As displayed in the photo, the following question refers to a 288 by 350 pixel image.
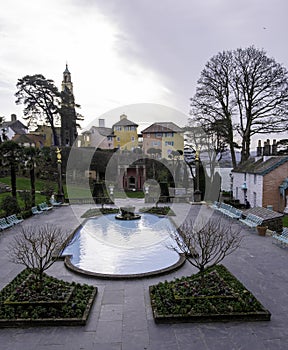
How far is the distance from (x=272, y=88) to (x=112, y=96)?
46.1 feet

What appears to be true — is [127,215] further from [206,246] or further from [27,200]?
[206,246]

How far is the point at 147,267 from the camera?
9.84m

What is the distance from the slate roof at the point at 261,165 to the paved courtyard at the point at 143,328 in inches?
479

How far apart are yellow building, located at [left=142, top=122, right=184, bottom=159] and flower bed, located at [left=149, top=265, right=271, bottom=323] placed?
92.3 feet

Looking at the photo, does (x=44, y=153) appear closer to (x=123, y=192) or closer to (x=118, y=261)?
(x=123, y=192)

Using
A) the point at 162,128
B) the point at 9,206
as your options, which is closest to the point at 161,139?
the point at 162,128

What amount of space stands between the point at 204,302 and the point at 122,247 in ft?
20.9

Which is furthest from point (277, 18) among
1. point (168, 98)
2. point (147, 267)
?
point (147, 267)

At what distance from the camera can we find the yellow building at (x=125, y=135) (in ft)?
110

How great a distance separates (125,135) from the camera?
122ft

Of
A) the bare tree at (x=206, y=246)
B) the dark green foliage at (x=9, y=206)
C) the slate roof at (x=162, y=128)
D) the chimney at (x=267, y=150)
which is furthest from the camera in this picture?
the slate roof at (x=162, y=128)

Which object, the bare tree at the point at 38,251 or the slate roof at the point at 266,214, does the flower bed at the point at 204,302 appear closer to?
the bare tree at the point at 38,251

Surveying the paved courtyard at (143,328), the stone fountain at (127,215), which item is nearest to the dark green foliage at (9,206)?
the stone fountain at (127,215)

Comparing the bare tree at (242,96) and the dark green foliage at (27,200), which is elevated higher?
the bare tree at (242,96)
